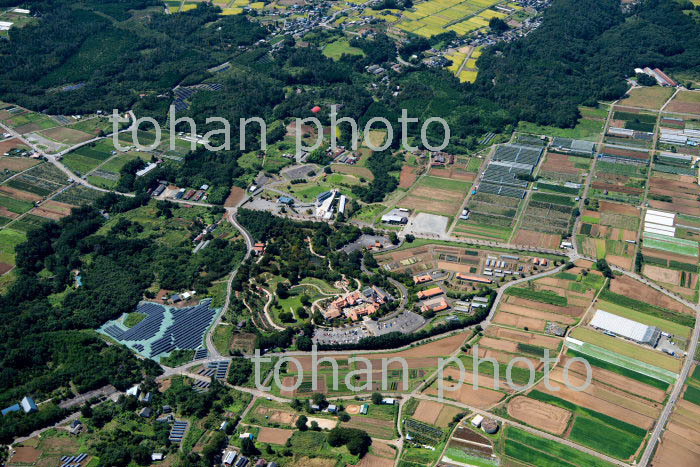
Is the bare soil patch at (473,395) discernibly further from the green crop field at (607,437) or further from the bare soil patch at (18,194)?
the bare soil patch at (18,194)

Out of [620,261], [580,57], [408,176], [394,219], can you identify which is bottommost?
[394,219]

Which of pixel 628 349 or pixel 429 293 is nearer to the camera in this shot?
pixel 628 349

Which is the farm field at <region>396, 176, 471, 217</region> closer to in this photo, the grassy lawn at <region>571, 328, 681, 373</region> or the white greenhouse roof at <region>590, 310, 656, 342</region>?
the white greenhouse roof at <region>590, 310, 656, 342</region>

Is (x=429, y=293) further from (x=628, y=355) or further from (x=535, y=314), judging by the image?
(x=628, y=355)

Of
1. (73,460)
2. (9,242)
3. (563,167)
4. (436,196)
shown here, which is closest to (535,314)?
(436,196)

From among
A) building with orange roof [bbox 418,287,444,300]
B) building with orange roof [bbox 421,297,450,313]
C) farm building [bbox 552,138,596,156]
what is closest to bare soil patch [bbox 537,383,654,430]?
building with orange roof [bbox 421,297,450,313]

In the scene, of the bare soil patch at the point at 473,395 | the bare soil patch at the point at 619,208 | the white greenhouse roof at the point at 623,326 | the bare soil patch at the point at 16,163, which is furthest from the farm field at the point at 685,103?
the bare soil patch at the point at 16,163
